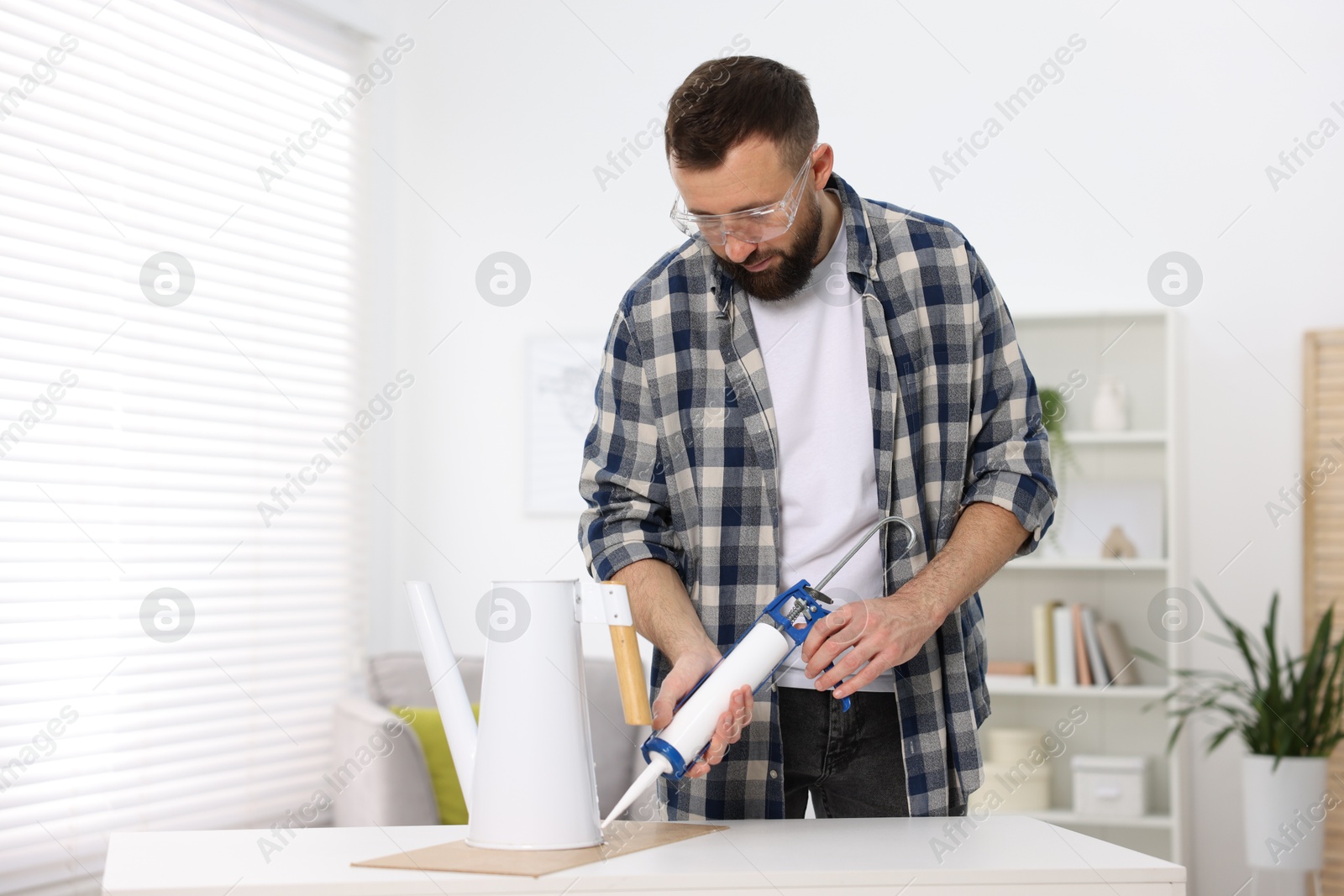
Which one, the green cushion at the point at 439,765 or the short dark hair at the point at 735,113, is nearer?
the short dark hair at the point at 735,113

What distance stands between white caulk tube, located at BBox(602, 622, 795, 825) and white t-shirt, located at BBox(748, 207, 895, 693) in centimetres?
26

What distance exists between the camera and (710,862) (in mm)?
1118

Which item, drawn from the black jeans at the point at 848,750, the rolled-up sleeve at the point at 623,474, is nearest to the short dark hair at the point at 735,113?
the rolled-up sleeve at the point at 623,474

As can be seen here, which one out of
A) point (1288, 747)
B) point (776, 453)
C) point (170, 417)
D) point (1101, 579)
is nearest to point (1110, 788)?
point (1288, 747)

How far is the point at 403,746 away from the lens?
3.09 meters

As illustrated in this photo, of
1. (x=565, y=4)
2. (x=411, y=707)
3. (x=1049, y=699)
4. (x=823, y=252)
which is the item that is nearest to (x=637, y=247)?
(x=565, y=4)

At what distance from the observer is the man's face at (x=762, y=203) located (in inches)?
57.5

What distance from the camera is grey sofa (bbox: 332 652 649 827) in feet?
10.1

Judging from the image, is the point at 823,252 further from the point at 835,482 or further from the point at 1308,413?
the point at 1308,413

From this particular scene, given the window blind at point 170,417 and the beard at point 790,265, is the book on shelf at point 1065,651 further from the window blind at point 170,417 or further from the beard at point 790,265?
the window blind at point 170,417

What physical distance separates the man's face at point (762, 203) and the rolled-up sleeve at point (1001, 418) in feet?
0.71

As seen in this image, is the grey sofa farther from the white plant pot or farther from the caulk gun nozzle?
the white plant pot

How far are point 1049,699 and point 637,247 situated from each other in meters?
1.99

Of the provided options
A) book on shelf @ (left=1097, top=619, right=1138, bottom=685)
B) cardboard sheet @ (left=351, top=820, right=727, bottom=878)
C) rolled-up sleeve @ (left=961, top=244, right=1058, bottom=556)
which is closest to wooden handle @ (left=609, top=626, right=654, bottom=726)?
cardboard sheet @ (left=351, top=820, right=727, bottom=878)
